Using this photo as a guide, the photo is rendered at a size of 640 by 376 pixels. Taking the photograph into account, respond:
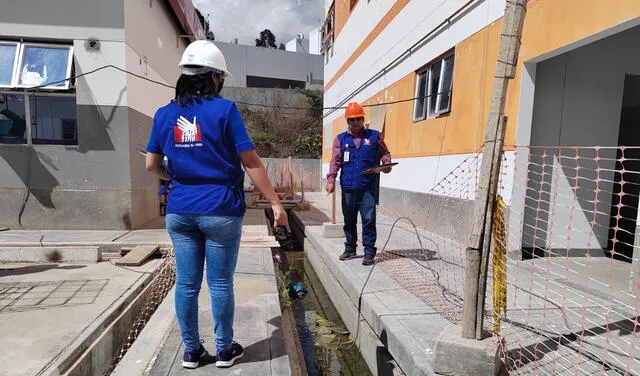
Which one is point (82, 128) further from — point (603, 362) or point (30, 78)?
point (603, 362)

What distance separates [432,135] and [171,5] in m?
6.15

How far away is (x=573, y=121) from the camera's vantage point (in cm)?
477

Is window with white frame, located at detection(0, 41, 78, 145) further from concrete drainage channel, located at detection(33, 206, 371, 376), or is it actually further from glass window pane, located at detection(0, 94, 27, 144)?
concrete drainage channel, located at detection(33, 206, 371, 376)

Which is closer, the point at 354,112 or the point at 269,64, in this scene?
the point at 354,112

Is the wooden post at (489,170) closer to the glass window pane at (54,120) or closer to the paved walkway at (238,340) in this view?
the paved walkway at (238,340)

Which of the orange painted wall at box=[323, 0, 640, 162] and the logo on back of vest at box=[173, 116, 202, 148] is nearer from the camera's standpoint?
the logo on back of vest at box=[173, 116, 202, 148]

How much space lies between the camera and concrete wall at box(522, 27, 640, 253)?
4.68m

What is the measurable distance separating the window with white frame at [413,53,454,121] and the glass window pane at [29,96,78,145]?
6012mm

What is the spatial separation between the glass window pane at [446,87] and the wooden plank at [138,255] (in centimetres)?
510

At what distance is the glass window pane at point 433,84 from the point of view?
22.7 ft

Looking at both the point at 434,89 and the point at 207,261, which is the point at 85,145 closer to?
the point at 207,261

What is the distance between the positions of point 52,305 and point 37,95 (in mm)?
4161

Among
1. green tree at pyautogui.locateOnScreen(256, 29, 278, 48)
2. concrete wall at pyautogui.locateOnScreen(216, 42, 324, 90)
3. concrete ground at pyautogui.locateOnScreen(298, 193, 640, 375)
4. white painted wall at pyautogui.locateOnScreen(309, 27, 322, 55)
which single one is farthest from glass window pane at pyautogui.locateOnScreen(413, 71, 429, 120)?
green tree at pyautogui.locateOnScreen(256, 29, 278, 48)

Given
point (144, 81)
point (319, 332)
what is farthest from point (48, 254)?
point (319, 332)
